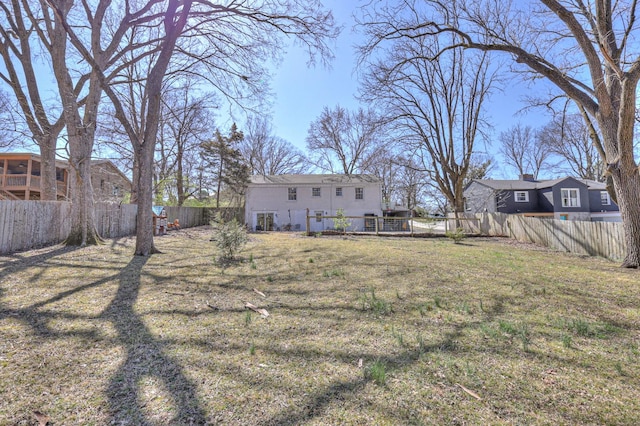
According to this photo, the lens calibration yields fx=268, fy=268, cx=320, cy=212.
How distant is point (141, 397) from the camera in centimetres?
187

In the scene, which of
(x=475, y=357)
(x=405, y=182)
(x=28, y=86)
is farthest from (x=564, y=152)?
(x=28, y=86)

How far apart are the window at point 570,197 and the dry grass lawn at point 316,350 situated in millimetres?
25110

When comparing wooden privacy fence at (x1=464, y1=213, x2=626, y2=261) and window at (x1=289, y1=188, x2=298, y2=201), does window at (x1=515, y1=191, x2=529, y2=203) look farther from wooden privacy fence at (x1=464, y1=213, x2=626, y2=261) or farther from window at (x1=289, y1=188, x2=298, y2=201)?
window at (x1=289, y1=188, x2=298, y2=201)

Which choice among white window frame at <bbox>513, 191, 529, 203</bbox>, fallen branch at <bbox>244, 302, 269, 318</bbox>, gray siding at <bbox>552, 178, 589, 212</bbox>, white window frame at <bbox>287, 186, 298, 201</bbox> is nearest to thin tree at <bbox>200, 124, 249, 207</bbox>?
white window frame at <bbox>287, 186, 298, 201</bbox>

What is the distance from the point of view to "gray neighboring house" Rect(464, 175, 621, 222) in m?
24.0

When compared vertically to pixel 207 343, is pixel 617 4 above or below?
above

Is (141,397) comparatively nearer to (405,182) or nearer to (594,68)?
(594,68)

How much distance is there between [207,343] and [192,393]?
0.78m

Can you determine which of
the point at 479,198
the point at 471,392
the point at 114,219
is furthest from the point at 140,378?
the point at 479,198

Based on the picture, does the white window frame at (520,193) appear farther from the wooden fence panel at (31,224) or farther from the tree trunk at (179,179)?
the wooden fence panel at (31,224)

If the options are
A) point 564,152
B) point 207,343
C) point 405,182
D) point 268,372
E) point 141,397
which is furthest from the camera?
point 405,182

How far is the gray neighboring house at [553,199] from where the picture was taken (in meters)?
24.0

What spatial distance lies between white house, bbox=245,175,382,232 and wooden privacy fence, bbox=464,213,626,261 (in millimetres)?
9453

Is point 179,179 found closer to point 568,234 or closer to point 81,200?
point 81,200
